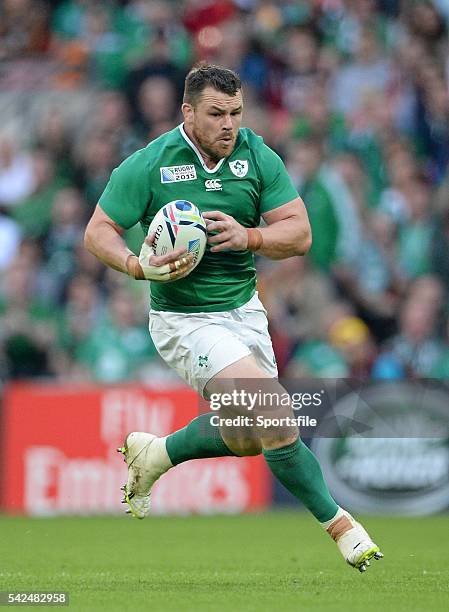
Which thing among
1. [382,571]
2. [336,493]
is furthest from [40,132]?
[382,571]

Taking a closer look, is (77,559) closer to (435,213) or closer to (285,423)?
(285,423)

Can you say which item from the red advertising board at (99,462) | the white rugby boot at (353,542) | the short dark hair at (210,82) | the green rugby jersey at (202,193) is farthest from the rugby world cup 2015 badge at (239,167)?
the red advertising board at (99,462)

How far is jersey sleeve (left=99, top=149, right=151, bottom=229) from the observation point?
7129 millimetres

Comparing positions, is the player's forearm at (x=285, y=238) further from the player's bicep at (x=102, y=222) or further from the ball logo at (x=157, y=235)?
the player's bicep at (x=102, y=222)

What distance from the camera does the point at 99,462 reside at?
12.4 m

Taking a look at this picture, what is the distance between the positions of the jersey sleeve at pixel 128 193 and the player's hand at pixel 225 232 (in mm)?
482

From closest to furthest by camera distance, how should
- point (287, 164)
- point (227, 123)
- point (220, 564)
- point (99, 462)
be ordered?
point (227, 123) < point (220, 564) < point (99, 462) < point (287, 164)

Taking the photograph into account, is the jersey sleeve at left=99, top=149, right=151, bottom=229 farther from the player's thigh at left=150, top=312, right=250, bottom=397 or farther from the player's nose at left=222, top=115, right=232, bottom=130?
the player's thigh at left=150, top=312, right=250, bottom=397

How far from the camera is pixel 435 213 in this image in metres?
13.4

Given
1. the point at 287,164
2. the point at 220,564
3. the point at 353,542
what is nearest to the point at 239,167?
the point at 353,542

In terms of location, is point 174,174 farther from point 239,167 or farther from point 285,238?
point 285,238

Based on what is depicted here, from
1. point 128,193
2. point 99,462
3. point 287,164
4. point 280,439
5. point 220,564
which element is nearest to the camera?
point 280,439

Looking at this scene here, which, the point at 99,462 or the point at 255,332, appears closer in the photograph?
the point at 255,332

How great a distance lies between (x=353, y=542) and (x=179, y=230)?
5.86 feet
